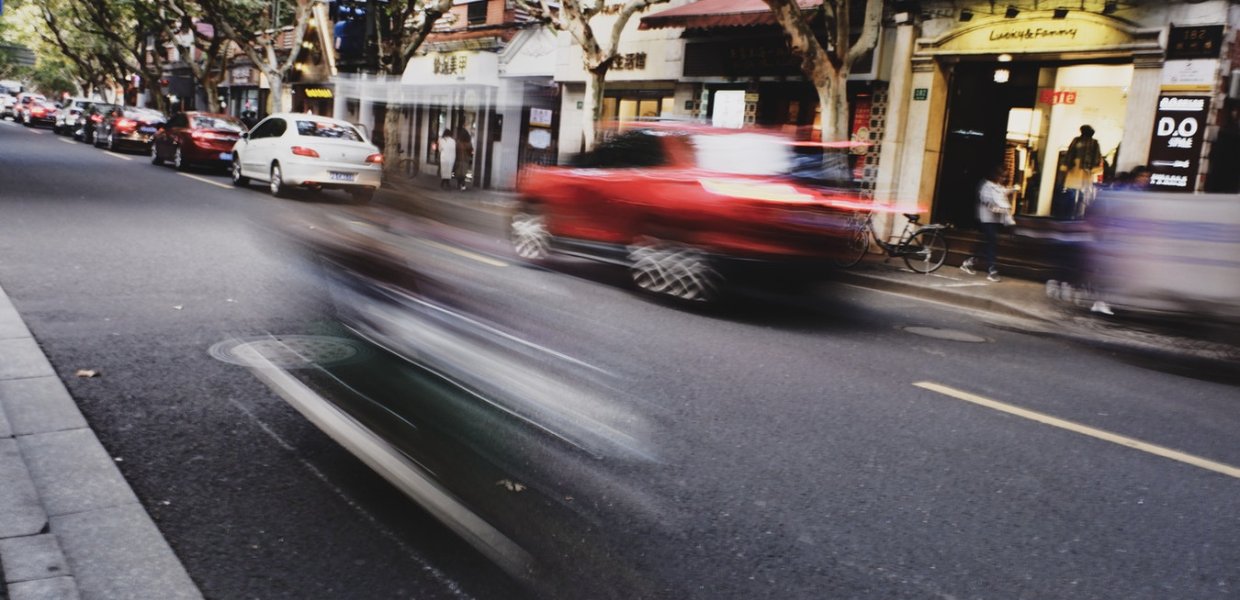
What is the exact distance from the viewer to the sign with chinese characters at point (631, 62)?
2303 centimetres

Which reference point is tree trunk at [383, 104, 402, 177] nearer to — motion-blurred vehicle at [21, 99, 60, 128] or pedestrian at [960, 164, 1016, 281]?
pedestrian at [960, 164, 1016, 281]

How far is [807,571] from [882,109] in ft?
50.9

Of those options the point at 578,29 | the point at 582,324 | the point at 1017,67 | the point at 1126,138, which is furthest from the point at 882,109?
the point at 582,324

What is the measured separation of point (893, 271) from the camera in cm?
1397

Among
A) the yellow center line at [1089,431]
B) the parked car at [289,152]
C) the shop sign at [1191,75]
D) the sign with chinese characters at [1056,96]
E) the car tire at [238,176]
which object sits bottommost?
the yellow center line at [1089,431]

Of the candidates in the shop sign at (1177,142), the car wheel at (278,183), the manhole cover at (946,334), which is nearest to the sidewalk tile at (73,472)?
the manhole cover at (946,334)

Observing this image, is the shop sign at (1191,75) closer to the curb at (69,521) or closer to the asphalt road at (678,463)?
the asphalt road at (678,463)

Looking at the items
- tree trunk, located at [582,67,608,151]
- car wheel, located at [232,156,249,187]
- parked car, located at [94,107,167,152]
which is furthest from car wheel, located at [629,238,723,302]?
parked car, located at [94,107,167,152]

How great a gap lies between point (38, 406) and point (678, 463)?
3.09 metres

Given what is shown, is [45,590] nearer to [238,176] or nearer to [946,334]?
[946,334]

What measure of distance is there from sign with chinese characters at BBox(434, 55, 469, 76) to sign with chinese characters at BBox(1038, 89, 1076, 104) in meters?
17.4

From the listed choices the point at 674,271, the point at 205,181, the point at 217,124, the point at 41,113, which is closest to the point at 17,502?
the point at 674,271

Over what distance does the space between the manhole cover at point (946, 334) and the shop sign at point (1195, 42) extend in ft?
23.6

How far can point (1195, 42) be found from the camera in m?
13.2
